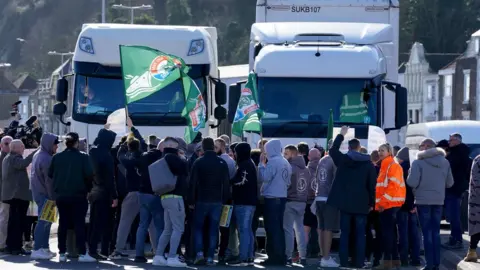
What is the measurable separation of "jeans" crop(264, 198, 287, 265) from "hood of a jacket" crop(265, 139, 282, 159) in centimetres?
68

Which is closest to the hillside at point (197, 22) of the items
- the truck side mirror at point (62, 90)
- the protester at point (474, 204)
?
the truck side mirror at point (62, 90)

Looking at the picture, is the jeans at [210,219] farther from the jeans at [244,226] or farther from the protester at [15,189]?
the protester at [15,189]

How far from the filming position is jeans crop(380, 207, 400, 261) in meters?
19.5

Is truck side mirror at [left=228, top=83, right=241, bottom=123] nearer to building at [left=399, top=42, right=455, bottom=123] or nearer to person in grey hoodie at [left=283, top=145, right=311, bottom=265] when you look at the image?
person in grey hoodie at [left=283, top=145, right=311, bottom=265]

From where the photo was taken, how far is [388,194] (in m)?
19.3

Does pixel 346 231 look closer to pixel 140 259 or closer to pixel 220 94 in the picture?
pixel 140 259

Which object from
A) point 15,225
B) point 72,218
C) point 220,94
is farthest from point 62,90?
point 72,218

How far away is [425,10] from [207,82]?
81.7 metres

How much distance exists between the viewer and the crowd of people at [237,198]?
63.5ft

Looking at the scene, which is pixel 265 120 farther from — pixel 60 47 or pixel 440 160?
pixel 60 47

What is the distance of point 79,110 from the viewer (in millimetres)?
24250

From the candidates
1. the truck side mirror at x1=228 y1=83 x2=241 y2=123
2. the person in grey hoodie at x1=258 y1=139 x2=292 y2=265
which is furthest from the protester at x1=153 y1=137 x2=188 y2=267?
the truck side mirror at x1=228 y1=83 x2=241 y2=123

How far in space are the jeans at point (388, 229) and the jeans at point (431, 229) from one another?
0.41 m

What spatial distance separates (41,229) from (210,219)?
250cm
